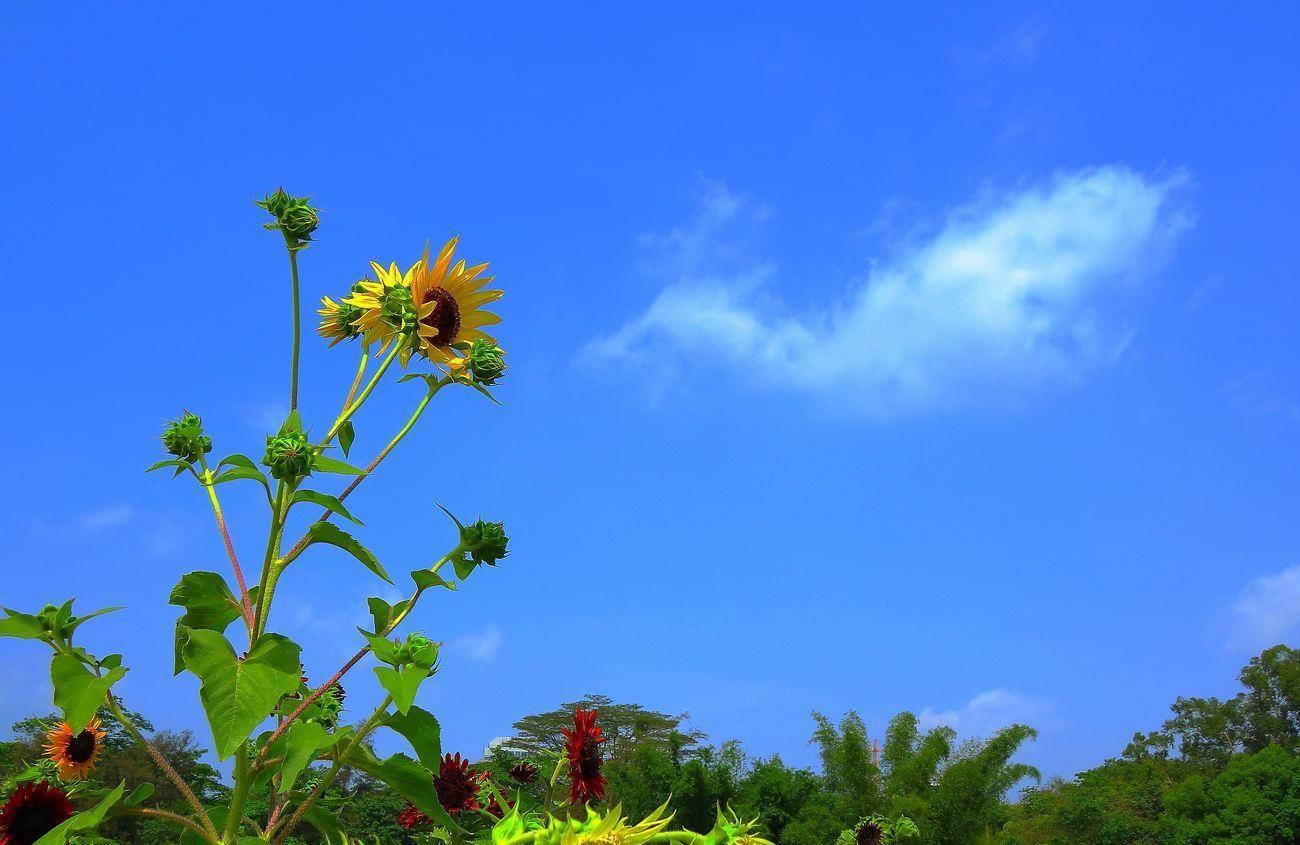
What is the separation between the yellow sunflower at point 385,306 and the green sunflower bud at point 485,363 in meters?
0.15

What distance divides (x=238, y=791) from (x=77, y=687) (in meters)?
0.31

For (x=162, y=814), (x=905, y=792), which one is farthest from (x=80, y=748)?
(x=905, y=792)

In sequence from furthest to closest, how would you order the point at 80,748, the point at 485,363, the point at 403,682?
1. the point at 80,748
2. the point at 485,363
3. the point at 403,682

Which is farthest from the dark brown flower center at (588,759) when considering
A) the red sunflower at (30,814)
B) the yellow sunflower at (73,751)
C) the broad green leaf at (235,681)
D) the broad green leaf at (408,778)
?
the yellow sunflower at (73,751)

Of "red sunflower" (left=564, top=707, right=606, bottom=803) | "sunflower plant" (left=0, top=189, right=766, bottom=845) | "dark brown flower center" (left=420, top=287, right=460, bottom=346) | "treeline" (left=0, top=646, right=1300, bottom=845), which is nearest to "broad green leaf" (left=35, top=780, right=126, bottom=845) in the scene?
"sunflower plant" (left=0, top=189, right=766, bottom=845)

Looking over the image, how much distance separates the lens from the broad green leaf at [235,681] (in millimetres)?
1555

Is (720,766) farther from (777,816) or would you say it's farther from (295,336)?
(295,336)

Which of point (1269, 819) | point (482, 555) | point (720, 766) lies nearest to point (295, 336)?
point (482, 555)

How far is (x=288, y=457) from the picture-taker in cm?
177

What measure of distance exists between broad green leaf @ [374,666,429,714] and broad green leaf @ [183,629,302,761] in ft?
0.44

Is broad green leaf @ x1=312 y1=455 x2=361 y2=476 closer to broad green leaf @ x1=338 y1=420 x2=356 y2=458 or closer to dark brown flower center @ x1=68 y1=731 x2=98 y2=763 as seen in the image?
broad green leaf @ x1=338 y1=420 x2=356 y2=458

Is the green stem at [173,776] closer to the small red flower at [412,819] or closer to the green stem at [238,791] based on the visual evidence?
the green stem at [238,791]

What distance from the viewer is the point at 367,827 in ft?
47.0

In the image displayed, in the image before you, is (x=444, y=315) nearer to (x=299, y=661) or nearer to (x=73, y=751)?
(x=299, y=661)
